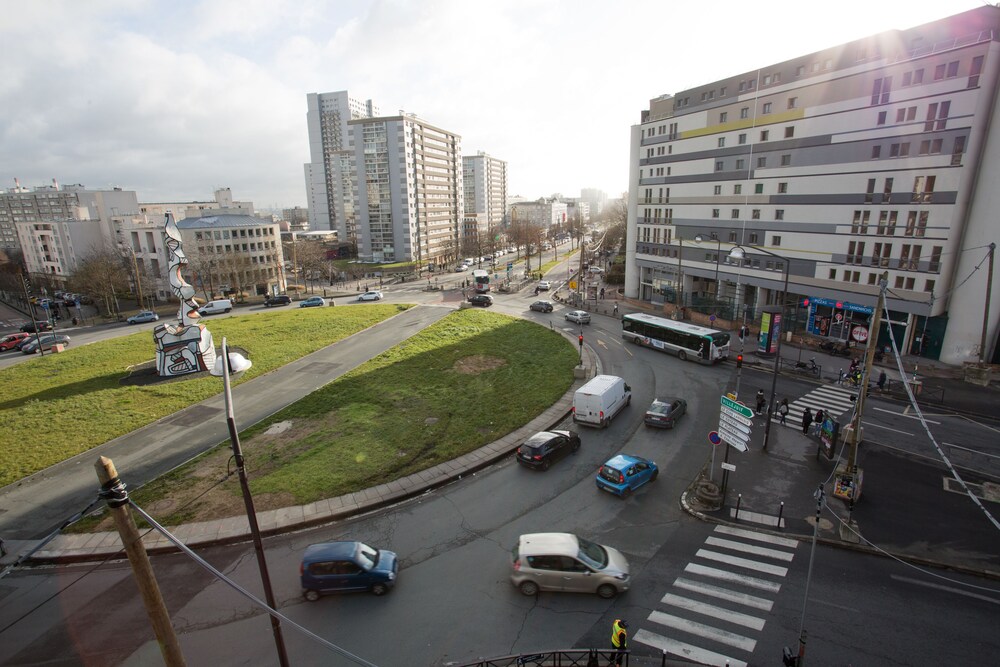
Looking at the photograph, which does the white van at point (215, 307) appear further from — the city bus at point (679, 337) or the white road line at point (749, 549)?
the white road line at point (749, 549)

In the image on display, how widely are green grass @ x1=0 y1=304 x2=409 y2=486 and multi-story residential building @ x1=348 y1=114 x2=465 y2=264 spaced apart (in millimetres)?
58965

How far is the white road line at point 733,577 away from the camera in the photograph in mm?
14156

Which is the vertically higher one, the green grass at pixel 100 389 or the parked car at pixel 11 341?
the green grass at pixel 100 389

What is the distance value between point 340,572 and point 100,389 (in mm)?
28108

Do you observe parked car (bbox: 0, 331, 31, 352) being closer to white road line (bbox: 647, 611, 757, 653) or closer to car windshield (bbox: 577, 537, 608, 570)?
car windshield (bbox: 577, 537, 608, 570)

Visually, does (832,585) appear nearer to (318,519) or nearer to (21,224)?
(318,519)

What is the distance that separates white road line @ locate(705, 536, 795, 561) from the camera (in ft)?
50.9

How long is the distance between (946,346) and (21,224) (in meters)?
151

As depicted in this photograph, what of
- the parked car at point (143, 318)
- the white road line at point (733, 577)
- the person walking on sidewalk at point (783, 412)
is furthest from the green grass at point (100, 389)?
the person walking on sidewalk at point (783, 412)

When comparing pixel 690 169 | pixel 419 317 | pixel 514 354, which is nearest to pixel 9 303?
pixel 419 317

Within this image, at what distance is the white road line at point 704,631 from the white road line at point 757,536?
4867mm

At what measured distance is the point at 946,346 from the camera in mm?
34656

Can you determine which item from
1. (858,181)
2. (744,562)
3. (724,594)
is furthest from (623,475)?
(858,181)

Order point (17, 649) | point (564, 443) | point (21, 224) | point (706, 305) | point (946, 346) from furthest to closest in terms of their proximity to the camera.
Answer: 1. point (21, 224)
2. point (706, 305)
3. point (946, 346)
4. point (564, 443)
5. point (17, 649)
